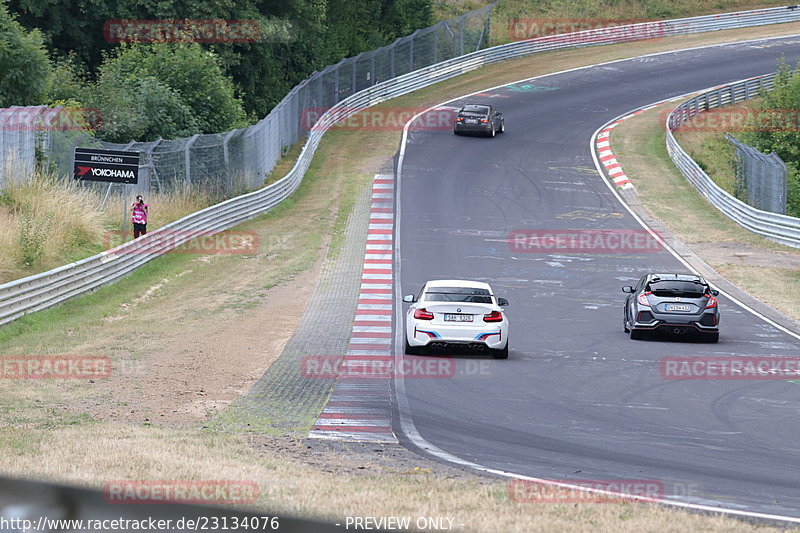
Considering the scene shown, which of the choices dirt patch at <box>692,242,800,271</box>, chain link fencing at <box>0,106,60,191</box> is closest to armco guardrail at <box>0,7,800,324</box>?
chain link fencing at <box>0,106,60,191</box>

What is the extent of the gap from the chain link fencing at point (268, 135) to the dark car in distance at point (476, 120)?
7.48m

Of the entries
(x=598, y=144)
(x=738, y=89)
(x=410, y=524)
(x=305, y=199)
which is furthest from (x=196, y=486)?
(x=738, y=89)

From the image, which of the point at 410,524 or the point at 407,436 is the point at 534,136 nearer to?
the point at 407,436

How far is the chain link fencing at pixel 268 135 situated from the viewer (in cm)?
3259

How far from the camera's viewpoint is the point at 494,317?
1761cm

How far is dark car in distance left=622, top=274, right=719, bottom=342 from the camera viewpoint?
19797mm

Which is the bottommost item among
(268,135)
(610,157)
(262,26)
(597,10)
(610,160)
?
(610,160)

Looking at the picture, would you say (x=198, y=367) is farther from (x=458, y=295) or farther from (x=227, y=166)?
(x=227, y=166)

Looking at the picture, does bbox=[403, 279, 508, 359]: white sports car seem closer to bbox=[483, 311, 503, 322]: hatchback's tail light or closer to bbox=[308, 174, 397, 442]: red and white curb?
bbox=[483, 311, 503, 322]: hatchback's tail light

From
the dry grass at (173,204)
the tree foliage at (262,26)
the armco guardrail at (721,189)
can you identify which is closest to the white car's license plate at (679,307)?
the armco guardrail at (721,189)

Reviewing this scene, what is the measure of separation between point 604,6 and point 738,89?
65.7ft

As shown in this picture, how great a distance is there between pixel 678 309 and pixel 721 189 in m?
21.5

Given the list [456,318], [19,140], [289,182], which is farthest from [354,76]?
[456,318]

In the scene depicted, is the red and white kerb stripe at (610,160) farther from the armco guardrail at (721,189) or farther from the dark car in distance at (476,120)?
the dark car in distance at (476,120)
